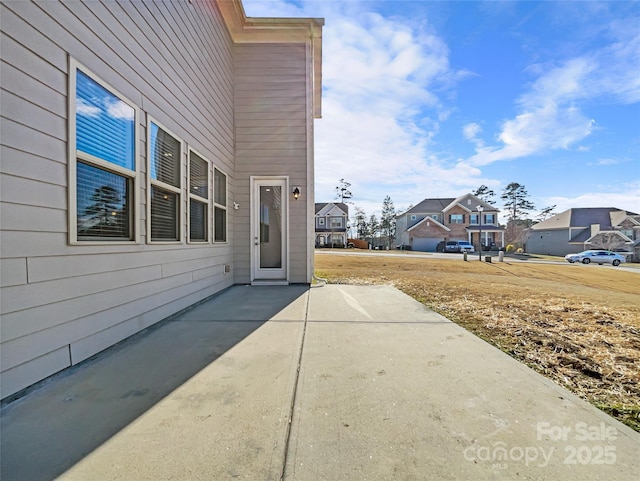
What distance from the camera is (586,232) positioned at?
87.3 feet

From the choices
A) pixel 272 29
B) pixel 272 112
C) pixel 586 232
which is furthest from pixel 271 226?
pixel 586 232

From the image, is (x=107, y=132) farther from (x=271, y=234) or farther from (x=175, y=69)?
(x=271, y=234)

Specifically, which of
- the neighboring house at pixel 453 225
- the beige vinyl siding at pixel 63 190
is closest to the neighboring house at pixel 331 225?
the neighboring house at pixel 453 225

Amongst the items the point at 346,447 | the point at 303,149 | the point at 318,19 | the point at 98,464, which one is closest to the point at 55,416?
the point at 98,464

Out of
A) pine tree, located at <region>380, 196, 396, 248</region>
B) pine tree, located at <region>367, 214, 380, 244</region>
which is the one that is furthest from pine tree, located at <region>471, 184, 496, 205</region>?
pine tree, located at <region>367, 214, 380, 244</region>

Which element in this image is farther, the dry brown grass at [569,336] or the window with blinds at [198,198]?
the window with blinds at [198,198]


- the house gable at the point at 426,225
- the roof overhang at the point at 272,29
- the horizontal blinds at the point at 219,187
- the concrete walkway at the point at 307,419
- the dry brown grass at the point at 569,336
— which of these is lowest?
the dry brown grass at the point at 569,336

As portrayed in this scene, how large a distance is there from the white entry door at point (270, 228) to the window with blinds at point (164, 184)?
7.63 ft

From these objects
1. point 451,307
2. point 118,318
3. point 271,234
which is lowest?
point 451,307

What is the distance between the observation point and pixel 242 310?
3873 millimetres

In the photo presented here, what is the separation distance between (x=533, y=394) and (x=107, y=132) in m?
4.06

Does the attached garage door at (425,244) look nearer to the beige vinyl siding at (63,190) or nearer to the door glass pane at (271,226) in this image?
the door glass pane at (271,226)

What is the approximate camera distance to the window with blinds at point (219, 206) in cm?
492

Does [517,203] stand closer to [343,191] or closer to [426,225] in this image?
[426,225]
